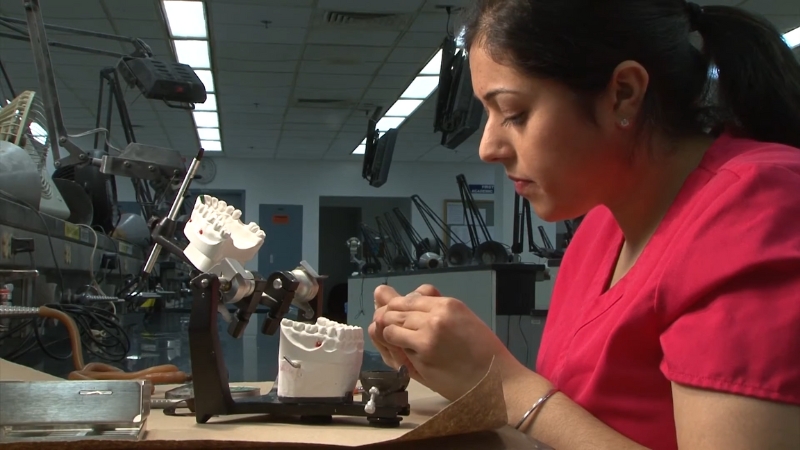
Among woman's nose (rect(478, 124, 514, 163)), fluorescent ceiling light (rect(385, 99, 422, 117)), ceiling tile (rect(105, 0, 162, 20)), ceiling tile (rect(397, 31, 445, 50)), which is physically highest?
ceiling tile (rect(397, 31, 445, 50))

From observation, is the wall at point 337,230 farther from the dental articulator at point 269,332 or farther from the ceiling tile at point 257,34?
the dental articulator at point 269,332

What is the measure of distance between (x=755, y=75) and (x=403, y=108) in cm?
818

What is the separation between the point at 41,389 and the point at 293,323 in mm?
207

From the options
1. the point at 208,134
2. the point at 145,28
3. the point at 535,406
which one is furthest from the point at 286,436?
the point at 208,134

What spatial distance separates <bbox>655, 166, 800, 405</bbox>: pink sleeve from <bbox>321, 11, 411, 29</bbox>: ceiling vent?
5457 millimetres

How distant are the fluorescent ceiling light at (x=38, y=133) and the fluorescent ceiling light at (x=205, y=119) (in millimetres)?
7252

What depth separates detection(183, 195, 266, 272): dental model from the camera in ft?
1.96

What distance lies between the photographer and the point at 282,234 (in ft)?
41.5

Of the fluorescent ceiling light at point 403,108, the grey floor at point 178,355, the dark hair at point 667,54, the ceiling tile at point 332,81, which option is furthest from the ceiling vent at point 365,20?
the dark hair at point 667,54

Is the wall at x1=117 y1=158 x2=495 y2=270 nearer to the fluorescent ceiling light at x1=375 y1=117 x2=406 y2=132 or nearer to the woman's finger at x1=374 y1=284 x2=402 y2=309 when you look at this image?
the fluorescent ceiling light at x1=375 y1=117 x2=406 y2=132

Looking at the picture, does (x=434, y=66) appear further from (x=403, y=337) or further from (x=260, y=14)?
(x=403, y=337)

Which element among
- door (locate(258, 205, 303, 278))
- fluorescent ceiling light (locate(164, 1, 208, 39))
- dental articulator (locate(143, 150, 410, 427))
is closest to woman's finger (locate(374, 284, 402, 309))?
dental articulator (locate(143, 150, 410, 427))

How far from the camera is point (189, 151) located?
11.5 meters

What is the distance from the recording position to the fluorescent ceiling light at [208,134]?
403 inches
